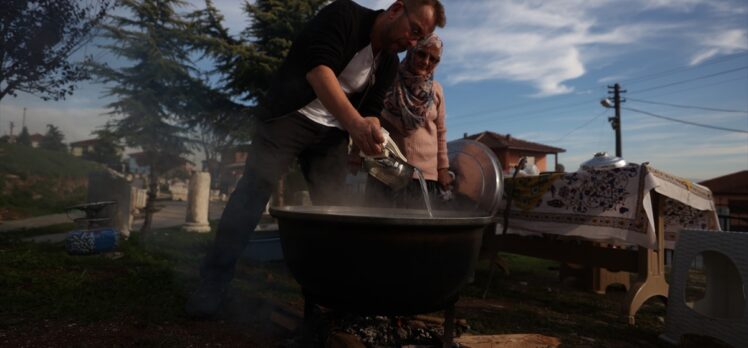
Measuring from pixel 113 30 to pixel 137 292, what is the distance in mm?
5400

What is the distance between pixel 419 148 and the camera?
255cm

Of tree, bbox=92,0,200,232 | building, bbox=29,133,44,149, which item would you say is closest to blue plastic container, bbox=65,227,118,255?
tree, bbox=92,0,200,232

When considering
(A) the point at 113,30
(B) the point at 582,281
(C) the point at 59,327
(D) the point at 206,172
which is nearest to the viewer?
(C) the point at 59,327

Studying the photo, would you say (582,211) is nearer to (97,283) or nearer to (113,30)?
(97,283)

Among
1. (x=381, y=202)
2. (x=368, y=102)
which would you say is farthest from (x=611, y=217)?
(x=368, y=102)

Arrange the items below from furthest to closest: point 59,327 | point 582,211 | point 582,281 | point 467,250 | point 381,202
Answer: point 582,281 < point 582,211 < point 381,202 < point 59,327 < point 467,250

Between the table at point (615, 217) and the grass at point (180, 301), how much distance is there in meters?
0.38

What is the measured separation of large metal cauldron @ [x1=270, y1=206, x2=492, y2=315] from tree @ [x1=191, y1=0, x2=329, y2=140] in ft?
34.3

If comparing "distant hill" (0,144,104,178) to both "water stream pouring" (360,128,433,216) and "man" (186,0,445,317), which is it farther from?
"water stream pouring" (360,128,433,216)

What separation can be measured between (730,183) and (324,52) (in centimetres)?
2945

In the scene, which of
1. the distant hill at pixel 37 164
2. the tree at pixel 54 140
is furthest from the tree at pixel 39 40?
the tree at pixel 54 140

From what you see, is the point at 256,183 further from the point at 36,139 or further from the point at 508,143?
the point at 36,139

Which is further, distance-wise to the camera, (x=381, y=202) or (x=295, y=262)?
(x=381, y=202)

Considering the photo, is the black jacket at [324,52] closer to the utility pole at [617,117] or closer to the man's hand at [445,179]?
the man's hand at [445,179]
